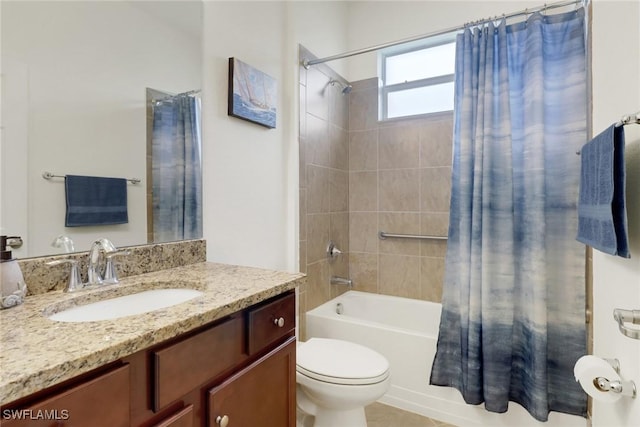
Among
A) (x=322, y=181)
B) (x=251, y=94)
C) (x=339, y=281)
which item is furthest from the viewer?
(x=339, y=281)

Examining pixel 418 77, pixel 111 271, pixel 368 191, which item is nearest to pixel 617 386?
pixel 111 271

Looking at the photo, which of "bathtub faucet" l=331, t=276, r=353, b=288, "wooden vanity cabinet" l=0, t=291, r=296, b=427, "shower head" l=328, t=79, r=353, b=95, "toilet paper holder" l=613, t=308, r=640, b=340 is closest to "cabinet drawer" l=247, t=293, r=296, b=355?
"wooden vanity cabinet" l=0, t=291, r=296, b=427

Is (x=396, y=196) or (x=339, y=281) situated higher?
(x=396, y=196)

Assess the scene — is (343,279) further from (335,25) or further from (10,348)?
(10,348)

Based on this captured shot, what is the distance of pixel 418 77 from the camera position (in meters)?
2.69

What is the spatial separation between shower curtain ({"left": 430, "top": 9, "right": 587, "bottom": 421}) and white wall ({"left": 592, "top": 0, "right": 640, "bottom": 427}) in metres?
0.49

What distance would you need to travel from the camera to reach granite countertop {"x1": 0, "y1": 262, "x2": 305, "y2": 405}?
1.71ft

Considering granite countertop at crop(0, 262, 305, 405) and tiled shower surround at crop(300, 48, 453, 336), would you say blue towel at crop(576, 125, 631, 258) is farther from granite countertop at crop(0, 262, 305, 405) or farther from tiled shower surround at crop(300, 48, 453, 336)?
tiled shower surround at crop(300, 48, 453, 336)

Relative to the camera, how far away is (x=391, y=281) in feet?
8.86

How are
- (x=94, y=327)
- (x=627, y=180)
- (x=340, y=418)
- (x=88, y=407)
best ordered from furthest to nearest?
(x=340, y=418)
(x=627, y=180)
(x=94, y=327)
(x=88, y=407)

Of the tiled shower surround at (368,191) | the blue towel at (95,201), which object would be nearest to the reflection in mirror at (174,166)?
the blue towel at (95,201)

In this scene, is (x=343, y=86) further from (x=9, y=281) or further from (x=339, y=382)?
(x=9, y=281)

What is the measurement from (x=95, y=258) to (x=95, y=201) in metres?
0.20

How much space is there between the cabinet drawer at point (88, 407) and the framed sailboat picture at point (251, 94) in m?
1.28
